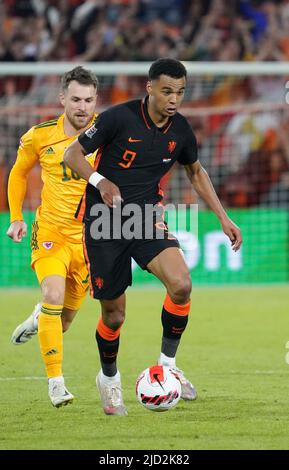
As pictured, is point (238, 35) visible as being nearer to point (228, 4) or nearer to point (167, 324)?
point (228, 4)

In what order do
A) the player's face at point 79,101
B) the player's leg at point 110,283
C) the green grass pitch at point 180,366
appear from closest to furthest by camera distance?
the green grass pitch at point 180,366 → the player's leg at point 110,283 → the player's face at point 79,101

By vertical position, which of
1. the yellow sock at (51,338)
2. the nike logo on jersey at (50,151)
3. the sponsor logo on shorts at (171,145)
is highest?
the sponsor logo on shorts at (171,145)

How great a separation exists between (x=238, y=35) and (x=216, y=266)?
511cm

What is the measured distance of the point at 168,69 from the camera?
6.77 meters

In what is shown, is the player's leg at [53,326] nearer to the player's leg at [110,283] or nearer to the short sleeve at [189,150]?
the player's leg at [110,283]

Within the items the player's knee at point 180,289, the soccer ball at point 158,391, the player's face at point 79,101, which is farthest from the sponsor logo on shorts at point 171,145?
the soccer ball at point 158,391

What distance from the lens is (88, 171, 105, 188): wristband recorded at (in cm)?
Result: 652

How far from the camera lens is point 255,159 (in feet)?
56.3

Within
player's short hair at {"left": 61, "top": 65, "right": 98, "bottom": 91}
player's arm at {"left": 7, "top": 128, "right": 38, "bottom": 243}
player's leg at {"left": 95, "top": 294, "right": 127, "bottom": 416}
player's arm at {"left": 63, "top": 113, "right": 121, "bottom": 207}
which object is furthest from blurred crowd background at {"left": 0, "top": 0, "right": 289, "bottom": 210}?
player's arm at {"left": 63, "top": 113, "right": 121, "bottom": 207}

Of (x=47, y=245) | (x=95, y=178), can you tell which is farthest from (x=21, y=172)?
(x=95, y=178)

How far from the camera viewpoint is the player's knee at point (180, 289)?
676 cm

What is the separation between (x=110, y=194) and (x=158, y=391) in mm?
1326

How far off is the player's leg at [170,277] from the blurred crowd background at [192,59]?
9272 mm
